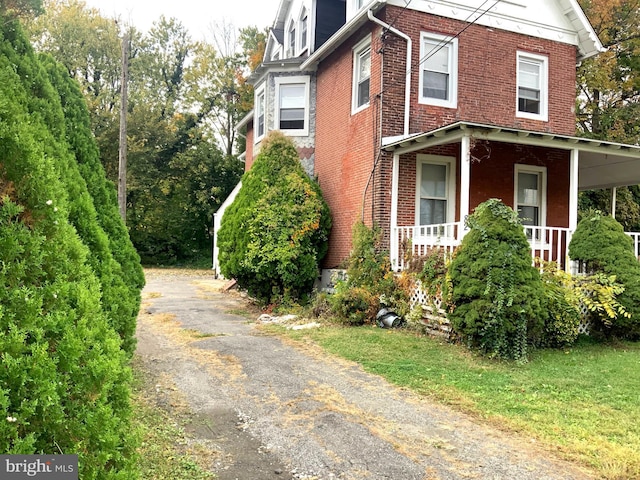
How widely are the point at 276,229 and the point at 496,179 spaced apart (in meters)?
5.36

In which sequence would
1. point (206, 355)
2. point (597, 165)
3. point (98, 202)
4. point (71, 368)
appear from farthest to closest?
point (597, 165)
point (206, 355)
point (98, 202)
point (71, 368)

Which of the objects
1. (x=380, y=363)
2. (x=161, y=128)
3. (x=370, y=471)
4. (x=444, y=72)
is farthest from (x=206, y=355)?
(x=161, y=128)

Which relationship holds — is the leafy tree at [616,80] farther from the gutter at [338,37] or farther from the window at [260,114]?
the window at [260,114]

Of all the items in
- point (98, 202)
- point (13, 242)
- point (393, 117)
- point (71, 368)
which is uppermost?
point (393, 117)

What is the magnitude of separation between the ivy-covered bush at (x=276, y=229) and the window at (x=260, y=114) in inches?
124

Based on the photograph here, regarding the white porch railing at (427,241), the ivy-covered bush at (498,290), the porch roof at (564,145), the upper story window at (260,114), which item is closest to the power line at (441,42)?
the porch roof at (564,145)

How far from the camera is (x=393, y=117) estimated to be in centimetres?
1153

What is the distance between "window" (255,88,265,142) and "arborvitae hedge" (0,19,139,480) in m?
13.3

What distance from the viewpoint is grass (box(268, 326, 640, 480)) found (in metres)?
4.55

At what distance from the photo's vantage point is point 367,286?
11086 mm

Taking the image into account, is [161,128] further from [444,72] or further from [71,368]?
[71,368]

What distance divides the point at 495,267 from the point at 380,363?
2.24 m

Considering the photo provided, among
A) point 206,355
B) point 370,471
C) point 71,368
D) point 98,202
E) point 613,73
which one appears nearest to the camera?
point 71,368

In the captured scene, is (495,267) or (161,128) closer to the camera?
(495,267)
